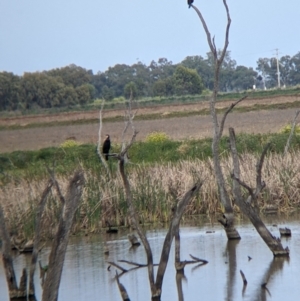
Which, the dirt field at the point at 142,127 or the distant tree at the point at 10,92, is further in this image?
the distant tree at the point at 10,92

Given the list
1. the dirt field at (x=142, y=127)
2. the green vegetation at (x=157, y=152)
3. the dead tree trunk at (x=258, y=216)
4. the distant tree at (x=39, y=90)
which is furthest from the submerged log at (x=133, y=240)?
the distant tree at (x=39, y=90)

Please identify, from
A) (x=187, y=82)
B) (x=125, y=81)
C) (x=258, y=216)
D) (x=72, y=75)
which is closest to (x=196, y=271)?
(x=258, y=216)

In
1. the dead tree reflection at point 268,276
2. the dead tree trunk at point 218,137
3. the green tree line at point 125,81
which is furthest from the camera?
the green tree line at point 125,81

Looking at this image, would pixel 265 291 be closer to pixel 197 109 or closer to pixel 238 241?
pixel 238 241

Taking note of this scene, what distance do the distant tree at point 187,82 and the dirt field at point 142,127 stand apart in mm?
24116

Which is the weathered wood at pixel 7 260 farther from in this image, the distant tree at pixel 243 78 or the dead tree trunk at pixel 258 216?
the distant tree at pixel 243 78

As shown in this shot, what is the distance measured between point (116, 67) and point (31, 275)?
314 feet

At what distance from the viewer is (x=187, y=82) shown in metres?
77.2

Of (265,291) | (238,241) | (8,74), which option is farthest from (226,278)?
(8,74)

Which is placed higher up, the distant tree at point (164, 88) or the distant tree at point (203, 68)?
the distant tree at point (203, 68)

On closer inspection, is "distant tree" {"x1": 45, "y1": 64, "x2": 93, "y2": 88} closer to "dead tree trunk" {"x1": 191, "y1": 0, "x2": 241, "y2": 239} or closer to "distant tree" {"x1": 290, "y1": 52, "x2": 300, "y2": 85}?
"distant tree" {"x1": 290, "y1": 52, "x2": 300, "y2": 85}

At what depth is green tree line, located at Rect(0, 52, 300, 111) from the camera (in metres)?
55.1

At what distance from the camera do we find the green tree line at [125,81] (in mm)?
55138

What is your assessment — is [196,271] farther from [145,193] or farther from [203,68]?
[203,68]
